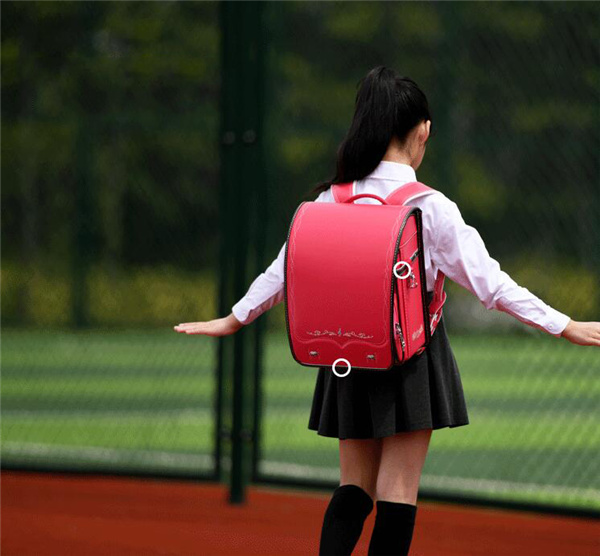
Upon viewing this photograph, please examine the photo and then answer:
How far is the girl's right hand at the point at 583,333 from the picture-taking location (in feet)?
10.1

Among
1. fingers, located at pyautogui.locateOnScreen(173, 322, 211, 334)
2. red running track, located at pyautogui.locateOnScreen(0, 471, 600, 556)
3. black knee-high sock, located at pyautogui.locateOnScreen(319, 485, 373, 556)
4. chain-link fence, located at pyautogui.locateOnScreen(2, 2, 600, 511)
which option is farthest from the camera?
chain-link fence, located at pyautogui.locateOnScreen(2, 2, 600, 511)

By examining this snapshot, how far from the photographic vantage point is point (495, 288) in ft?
10.2

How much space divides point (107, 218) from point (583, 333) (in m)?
4.16

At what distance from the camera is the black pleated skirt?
3.17 metres

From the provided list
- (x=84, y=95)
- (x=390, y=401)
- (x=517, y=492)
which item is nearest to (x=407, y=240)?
(x=390, y=401)

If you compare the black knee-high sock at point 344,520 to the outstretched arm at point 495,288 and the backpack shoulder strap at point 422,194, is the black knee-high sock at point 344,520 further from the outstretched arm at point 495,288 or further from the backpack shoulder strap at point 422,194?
the outstretched arm at point 495,288

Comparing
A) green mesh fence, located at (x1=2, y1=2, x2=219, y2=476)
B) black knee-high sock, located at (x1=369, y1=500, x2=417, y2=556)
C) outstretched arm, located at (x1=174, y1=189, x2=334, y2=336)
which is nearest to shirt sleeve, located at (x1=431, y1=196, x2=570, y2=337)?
outstretched arm, located at (x1=174, y1=189, x2=334, y2=336)

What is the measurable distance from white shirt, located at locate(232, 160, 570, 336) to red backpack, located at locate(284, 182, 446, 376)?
0.07 m

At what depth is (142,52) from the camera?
6.86 metres

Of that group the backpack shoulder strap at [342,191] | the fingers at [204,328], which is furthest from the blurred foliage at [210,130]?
the backpack shoulder strap at [342,191]

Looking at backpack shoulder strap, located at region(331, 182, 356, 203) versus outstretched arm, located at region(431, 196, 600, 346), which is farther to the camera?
backpack shoulder strap, located at region(331, 182, 356, 203)

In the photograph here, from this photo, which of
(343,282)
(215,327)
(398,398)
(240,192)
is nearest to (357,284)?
(343,282)

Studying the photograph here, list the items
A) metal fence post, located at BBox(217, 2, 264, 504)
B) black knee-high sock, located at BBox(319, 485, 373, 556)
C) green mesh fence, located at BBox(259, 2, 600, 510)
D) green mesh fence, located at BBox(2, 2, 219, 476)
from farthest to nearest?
green mesh fence, located at BBox(2, 2, 219, 476)
green mesh fence, located at BBox(259, 2, 600, 510)
metal fence post, located at BBox(217, 2, 264, 504)
black knee-high sock, located at BBox(319, 485, 373, 556)

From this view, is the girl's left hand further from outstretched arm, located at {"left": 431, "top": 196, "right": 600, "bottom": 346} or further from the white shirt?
outstretched arm, located at {"left": 431, "top": 196, "right": 600, "bottom": 346}
